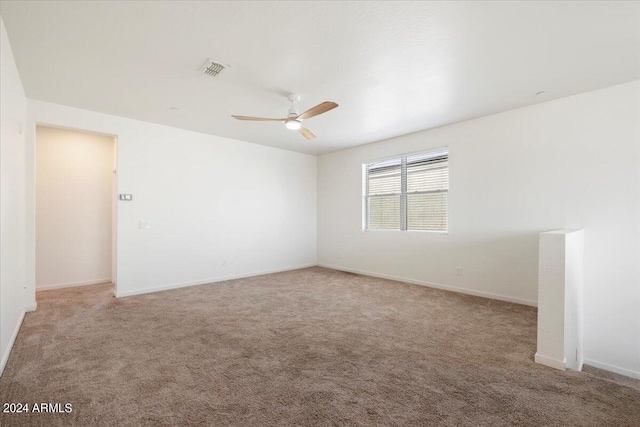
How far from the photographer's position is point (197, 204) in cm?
527

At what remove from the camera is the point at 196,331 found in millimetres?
3111

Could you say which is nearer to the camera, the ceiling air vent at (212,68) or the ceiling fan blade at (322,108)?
the ceiling air vent at (212,68)

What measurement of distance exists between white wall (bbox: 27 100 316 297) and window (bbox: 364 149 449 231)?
5.72 feet

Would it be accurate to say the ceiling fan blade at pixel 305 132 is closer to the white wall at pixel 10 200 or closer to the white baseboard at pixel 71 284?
the white wall at pixel 10 200

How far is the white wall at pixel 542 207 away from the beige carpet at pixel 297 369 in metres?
0.72

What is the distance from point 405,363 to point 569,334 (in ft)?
4.97

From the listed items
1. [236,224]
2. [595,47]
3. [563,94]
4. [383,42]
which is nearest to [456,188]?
[563,94]

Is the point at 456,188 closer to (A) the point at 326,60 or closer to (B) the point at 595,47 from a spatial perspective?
(B) the point at 595,47

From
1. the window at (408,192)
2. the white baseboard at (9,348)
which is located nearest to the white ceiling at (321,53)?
the window at (408,192)

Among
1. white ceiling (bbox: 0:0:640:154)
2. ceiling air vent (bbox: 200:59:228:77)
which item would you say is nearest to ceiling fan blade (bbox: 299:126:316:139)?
white ceiling (bbox: 0:0:640:154)

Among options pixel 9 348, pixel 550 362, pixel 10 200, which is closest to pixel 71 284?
pixel 9 348

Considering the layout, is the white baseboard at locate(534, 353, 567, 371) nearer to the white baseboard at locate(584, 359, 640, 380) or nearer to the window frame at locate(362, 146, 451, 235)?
the white baseboard at locate(584, 359, 640, 380)

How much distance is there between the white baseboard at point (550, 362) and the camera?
7.79 ft

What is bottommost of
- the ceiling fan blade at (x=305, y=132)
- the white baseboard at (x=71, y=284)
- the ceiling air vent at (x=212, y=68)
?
the white baseboard at (x=71, y=284)
